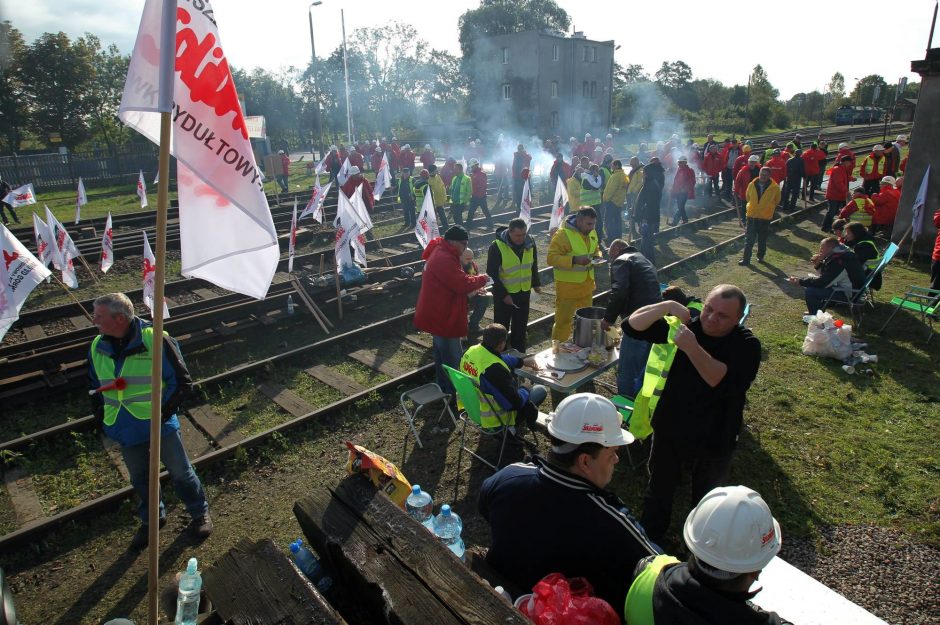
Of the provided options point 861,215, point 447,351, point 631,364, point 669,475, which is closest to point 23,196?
point 447,351

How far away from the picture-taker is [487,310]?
1058cm

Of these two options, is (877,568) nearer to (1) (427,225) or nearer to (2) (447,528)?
(2) (447,528)

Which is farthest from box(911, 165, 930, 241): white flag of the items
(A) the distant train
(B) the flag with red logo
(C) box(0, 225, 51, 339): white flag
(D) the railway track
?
(A) the distant train

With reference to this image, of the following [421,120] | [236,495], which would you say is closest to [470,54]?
[421,120]

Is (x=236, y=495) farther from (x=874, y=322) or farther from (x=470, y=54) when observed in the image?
(x=470, y=54)

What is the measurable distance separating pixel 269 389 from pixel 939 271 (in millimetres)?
10968

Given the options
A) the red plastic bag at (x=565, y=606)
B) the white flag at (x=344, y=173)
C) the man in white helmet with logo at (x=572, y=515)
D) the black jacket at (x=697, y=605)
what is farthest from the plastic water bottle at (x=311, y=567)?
the white flag at (x=344, y=173)

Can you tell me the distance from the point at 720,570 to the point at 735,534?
15 cm

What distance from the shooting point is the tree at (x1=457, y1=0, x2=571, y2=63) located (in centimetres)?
6450

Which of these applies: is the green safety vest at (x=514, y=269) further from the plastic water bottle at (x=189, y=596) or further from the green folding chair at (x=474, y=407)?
the plastic water bottle at (x=189, y=596)

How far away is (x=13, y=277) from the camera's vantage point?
6.19 meters

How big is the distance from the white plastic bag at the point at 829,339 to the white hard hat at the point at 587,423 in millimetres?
6528

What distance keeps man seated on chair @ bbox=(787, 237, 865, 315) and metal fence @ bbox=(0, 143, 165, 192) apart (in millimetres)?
30716

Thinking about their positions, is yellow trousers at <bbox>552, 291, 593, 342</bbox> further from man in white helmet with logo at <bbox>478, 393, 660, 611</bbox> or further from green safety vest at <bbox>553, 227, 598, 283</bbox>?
man in white helmet with logo at <bbox>478, 393, 660, 611</bbox>
